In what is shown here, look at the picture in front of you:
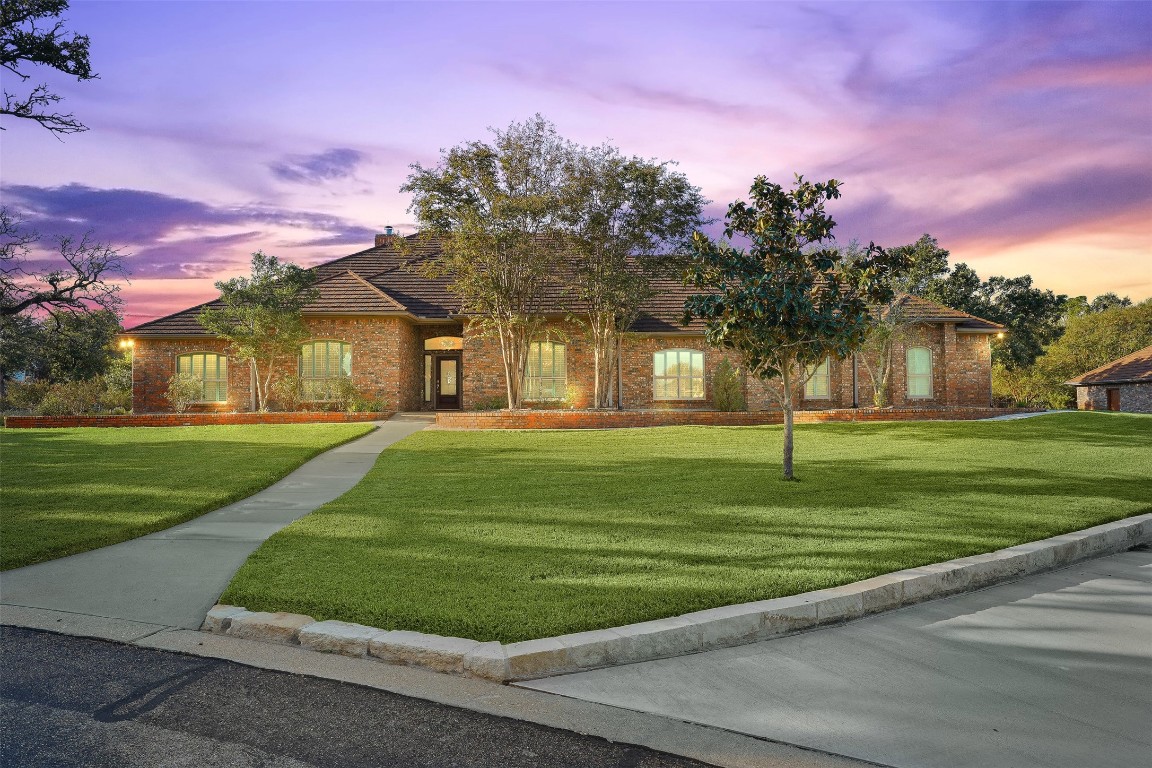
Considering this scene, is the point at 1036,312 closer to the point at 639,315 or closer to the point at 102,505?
the point at 639,315

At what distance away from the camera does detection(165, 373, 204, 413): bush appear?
78.8 feet

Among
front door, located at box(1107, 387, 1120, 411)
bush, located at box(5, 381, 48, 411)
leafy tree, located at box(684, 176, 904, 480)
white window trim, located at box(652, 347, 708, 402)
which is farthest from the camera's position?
front door, located at box(1107, 387, 1120, 411)

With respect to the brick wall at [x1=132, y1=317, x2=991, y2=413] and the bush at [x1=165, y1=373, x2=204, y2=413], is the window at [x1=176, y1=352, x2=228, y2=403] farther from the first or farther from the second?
the bush at [x1=165, y1=373, x2=204, y2=413]

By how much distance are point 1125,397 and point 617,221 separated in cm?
3409

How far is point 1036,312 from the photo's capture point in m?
41.8

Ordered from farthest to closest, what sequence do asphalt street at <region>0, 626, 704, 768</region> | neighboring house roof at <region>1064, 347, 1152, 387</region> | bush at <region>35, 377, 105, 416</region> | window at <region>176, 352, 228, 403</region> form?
neighboring house roof at <region>1064, 347, 1152, 387</region> → window at <region>176, 352, 228, 403</region> → bush at <region>35, 377, 105, 416</region> → asphalt street at <region>0, 626, 704, 768</region>

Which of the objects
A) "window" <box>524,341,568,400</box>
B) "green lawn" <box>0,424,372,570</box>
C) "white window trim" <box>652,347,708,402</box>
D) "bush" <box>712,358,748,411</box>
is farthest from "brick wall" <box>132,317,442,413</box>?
"bush" <box>712,358,748,411</box>

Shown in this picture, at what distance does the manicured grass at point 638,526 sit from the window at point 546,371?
10806mm

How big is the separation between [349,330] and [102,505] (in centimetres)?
1649

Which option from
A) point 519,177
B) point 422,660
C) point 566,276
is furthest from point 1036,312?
point 422,660

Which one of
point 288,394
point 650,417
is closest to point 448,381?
point 288,394

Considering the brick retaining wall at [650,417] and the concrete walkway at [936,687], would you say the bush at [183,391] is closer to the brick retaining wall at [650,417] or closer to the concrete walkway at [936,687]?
the brick retaining wall at [650,417]

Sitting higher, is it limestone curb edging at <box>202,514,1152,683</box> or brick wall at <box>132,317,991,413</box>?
brick wall at <box>132,317,991,413</box>

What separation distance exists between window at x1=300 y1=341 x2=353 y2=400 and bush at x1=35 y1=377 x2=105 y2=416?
23.8ft
